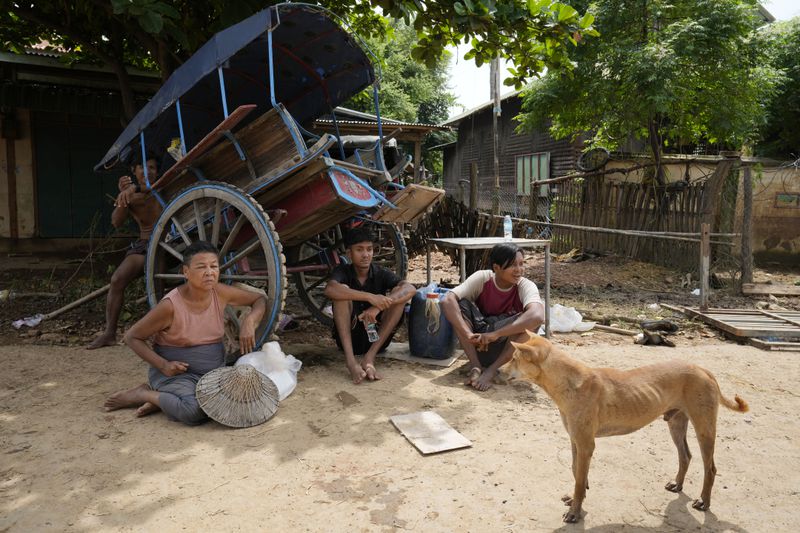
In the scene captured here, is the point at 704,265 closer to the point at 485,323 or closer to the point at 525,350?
the point at 485,323

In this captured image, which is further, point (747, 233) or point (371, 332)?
point (747, 233)

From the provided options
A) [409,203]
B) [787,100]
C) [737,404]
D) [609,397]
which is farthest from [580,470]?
[787,100]

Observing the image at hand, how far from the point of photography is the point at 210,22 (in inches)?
288

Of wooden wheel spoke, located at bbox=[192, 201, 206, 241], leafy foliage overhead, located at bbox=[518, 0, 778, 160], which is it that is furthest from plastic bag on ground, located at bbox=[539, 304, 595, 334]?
leafy foliage overhead, located at bbox=[518, 0, 778, 160]

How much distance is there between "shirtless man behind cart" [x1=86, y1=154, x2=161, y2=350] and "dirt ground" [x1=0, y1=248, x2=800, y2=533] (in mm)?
609

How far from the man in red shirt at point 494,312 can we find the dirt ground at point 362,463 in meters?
0.26

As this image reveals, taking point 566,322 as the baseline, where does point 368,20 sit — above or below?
above

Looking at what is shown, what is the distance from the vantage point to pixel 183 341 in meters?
3.67

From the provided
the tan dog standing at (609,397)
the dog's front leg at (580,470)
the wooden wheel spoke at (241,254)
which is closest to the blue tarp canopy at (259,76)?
the wooden wheel spoke at (241,254)

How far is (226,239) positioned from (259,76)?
1.79 meters

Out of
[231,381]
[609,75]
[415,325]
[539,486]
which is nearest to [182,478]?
[231,381]

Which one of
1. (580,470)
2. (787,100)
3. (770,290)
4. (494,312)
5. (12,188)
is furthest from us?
(787,100)

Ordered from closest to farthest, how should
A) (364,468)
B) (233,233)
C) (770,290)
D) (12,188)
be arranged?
(364,468)
(233,233)
(770,290)
(12,188)

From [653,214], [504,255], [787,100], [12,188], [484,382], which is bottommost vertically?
[484,382]
